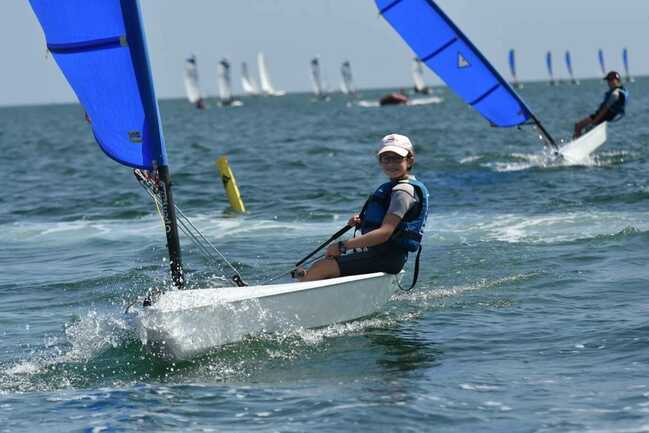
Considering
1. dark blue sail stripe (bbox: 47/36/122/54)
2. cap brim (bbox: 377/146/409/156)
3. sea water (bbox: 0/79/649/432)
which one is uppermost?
dark blue sail stripe (bbox: 47/36/122/54)

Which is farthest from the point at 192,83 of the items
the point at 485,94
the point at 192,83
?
the point at 485,94

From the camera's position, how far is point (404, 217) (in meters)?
7.46

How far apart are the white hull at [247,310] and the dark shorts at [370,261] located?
0.23 ft

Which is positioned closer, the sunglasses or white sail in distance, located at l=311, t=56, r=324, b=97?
the sunglasses

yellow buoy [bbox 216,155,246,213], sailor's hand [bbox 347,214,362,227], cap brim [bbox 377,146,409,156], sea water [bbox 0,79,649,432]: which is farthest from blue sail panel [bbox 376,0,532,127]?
cap brim [bbox 377,146,409,156]

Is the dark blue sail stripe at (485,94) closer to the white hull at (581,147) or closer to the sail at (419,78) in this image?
the white hull at (581,147)

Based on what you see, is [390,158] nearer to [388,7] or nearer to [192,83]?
[388,7]

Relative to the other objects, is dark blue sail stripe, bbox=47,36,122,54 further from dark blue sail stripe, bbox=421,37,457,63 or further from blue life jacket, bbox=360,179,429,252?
dark blue sail stripe, bbox=421,37,457,63

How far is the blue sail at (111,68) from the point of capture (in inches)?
259

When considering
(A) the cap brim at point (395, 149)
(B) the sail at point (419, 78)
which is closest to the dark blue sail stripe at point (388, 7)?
(A) the cap brim at point (395, 149)

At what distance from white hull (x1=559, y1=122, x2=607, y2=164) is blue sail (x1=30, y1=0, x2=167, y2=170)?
41.3ft

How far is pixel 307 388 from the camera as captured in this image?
6.27 metres

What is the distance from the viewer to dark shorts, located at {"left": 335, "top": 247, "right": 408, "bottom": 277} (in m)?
7.59

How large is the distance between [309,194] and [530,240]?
5.64 meters
